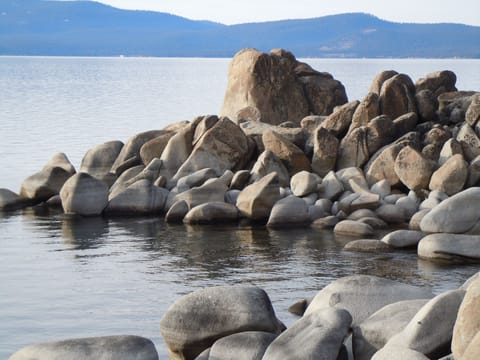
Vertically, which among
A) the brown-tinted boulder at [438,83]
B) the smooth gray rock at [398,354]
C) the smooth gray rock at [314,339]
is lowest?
the smooth gray rock at [314,339]

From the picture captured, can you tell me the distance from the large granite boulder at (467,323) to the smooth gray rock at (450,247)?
7.42 meters

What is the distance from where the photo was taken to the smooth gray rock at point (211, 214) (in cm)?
1988

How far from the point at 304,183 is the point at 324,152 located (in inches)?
79.6

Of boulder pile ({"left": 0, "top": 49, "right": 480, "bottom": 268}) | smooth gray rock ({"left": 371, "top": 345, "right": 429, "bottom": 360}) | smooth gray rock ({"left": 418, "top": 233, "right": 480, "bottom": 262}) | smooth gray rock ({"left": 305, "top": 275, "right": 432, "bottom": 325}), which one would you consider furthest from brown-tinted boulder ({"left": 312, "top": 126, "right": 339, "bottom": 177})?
smooth gray rock ({"left": 371, "top": 345, "right": 429, "bottom": 360})

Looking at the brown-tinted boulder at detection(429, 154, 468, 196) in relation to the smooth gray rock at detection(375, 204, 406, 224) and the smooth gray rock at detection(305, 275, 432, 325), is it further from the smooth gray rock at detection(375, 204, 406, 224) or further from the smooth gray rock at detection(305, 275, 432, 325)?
the smooth gray rock at detection(305, 275, 432, 325)

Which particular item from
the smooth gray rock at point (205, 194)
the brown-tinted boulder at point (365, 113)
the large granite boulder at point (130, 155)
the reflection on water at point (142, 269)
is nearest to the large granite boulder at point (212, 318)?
the reflection on water at point (142, 269)

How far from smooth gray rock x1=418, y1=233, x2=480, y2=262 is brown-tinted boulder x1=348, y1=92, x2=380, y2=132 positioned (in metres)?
7.95

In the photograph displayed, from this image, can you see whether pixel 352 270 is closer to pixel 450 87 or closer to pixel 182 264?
pixel 182 264

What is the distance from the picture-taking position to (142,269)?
1580cm

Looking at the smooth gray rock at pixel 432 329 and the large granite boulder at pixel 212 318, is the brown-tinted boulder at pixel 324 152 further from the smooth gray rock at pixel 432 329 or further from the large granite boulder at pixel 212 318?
the smooth gray rock at pixel 432 329

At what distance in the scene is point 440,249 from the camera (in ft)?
51.6

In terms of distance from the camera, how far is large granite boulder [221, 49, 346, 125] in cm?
2830

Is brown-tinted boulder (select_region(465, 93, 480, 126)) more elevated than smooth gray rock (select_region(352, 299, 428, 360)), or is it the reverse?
brown-tinted boulder (select_region(465, 93, 480, 126))

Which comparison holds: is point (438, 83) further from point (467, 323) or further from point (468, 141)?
point (467, 323)
